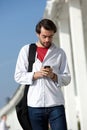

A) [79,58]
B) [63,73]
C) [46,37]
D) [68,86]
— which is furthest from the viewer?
[68,86]

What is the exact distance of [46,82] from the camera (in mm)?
4250

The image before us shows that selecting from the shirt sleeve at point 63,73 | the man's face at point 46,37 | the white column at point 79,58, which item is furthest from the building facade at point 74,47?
the man's face at point 46,37

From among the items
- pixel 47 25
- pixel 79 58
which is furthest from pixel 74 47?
pixel 47 25

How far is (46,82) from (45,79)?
0.09 feet

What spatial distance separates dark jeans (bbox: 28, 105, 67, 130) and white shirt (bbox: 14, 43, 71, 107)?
0.15 feet

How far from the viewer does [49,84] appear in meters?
4.26

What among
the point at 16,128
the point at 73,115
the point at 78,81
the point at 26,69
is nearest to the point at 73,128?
the point at 73,115

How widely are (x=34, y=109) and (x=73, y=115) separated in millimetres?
8088

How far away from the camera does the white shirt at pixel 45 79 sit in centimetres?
425

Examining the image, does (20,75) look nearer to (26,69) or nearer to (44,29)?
(26,69)

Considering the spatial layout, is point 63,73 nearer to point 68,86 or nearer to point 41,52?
point 41,52

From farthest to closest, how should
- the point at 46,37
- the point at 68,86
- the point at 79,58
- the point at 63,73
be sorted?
the point at 68,86 → the point at 79,58 → the point at 63,73 → the point at 46,37

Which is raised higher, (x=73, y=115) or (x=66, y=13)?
(x=66, y=13)

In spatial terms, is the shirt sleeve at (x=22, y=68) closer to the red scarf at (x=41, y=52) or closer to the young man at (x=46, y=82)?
the young man at (x=46, y=82)
